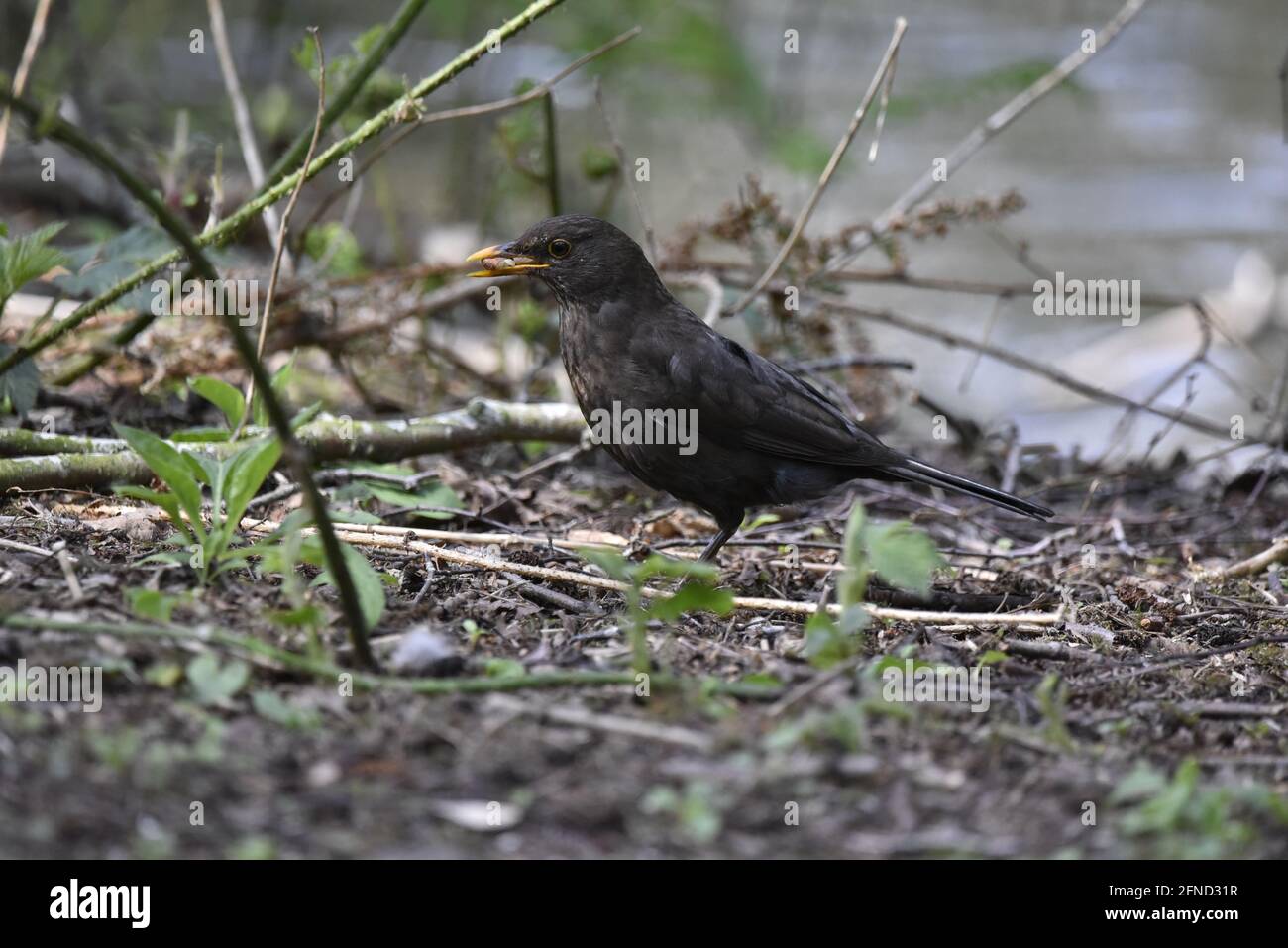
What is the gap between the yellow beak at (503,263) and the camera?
514 cm

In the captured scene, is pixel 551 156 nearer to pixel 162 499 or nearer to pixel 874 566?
pixel 162 499

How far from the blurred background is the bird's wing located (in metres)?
1.36

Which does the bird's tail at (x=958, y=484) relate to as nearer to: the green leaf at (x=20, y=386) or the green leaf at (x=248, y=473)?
the green leaf at (x=248, y=473)

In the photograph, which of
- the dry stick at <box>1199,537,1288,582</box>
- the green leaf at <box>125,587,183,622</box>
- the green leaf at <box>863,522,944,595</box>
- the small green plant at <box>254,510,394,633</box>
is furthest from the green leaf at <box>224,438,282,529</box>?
the dry stick at <box>1199,537,1288,582</box>

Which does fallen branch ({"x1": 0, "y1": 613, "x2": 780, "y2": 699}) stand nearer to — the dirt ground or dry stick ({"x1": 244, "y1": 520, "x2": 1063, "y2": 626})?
the dirt ground

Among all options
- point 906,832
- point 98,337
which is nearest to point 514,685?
point 906,832

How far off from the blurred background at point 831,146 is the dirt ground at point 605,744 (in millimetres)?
2213

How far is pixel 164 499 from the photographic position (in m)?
3.47

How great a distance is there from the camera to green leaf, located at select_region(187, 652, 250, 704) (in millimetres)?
2814

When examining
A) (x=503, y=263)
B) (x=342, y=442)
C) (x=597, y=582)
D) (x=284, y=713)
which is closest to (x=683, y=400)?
(x=503, y=263)

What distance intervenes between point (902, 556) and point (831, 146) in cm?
747

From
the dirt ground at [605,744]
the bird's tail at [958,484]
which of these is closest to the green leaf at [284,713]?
the dirt ground at [605,744]

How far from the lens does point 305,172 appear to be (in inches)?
165

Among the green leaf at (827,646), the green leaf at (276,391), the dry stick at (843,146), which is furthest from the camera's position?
the dry stick at (843,146)
